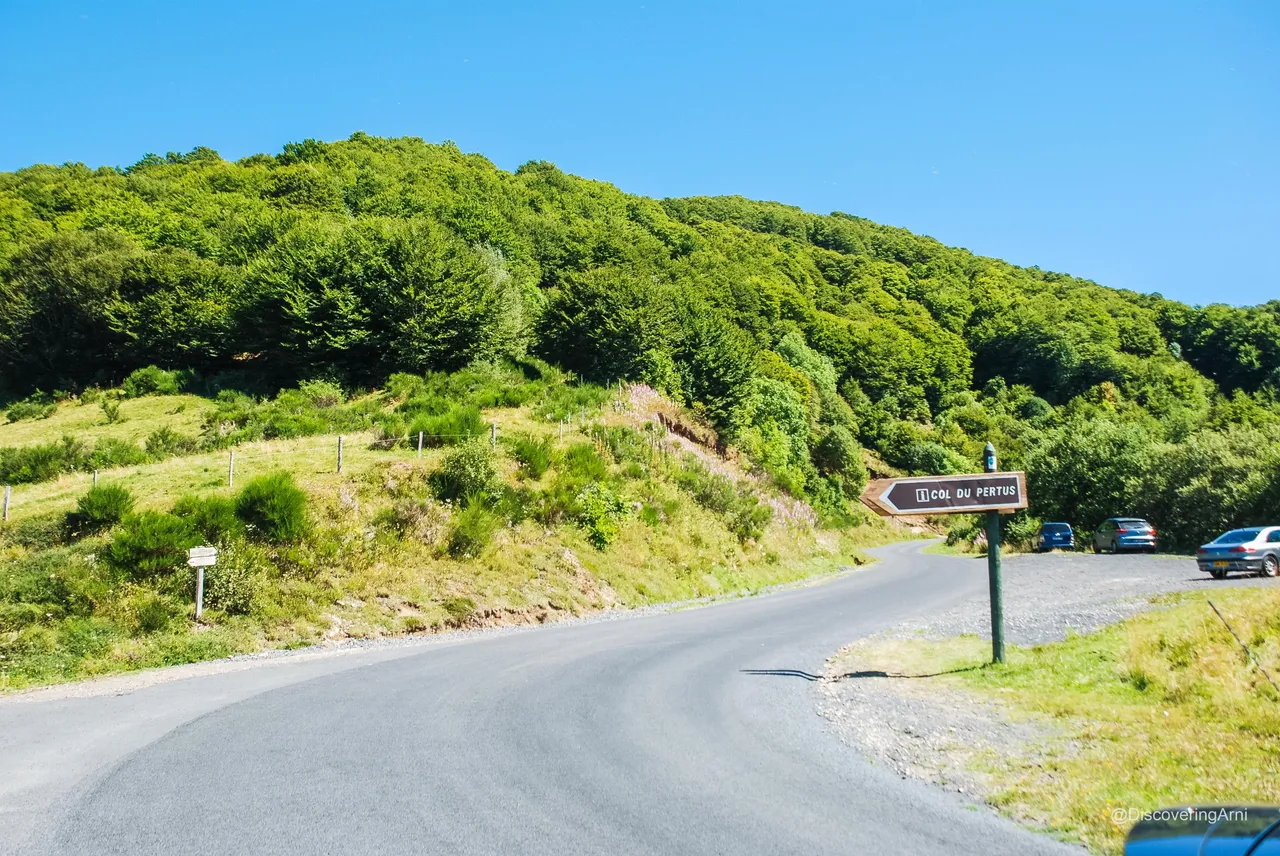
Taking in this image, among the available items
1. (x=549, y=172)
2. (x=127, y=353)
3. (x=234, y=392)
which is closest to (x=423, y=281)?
(x=234, y=392)

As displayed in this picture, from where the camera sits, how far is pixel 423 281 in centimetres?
4344

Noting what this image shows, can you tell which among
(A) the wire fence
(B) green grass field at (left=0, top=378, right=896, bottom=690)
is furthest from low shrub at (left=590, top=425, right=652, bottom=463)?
(A) the wire fence

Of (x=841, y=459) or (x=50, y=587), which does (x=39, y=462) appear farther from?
(x=841, y=459)

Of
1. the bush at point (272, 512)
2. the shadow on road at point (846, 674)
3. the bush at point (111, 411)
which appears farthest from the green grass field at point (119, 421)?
the shadow on road at point (846, 674)

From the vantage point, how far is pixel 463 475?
2392cm

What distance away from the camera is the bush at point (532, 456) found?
2816 centimetres

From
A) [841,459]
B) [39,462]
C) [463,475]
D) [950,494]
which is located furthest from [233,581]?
[841,459]

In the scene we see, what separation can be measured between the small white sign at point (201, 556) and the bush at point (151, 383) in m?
35.5

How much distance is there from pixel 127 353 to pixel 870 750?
58520mm

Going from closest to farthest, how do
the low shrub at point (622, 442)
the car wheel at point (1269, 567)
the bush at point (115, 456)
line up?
the car wheel at point (1269, 567) < the bush at point (115, 456) < the low shrub at point (622, 442)

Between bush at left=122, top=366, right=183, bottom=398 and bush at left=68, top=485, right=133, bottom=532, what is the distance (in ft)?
102

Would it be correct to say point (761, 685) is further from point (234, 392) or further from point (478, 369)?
point (234, 392)

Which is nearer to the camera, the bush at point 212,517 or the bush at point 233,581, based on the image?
the bush at point 233,581

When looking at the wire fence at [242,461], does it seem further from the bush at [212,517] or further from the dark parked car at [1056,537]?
the dark parked car at [1056,537]
